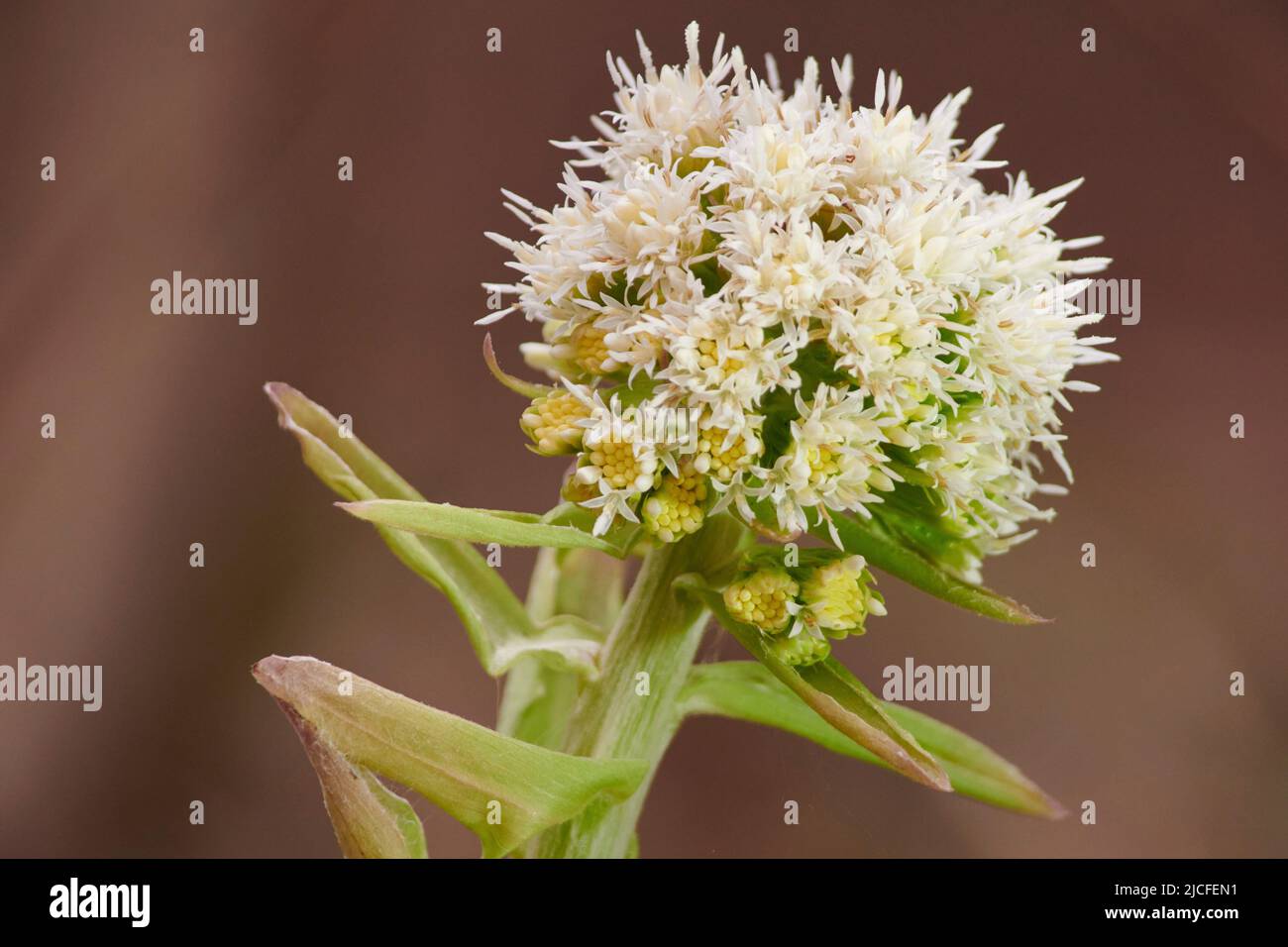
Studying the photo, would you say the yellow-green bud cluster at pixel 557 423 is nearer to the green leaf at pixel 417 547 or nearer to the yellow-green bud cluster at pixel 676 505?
the yellow-green bud cluster at pixel 676 505

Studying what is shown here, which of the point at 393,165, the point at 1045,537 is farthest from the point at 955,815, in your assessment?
the point at 393,165

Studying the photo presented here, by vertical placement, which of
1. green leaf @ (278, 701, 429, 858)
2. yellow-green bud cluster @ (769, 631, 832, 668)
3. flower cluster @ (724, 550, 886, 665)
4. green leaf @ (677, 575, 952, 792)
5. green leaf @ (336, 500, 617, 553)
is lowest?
green leaf @ (278, 701, 429, 858)

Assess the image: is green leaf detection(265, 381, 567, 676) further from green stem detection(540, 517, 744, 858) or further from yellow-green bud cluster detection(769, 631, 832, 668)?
yellow-green bud cluster detection(769, 631, 832, 668)

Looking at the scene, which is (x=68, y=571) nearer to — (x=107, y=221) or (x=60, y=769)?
(x=60, y=769)

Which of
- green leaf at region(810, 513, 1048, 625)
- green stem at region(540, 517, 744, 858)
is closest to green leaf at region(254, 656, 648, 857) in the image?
green stem at region(540, 517, 744, 858)

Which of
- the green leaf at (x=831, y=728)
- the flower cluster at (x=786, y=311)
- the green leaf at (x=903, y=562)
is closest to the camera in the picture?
the flower cluster at (x=786, y=311)

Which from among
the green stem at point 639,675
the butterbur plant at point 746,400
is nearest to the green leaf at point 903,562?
the butterbur plant at point 746,400
